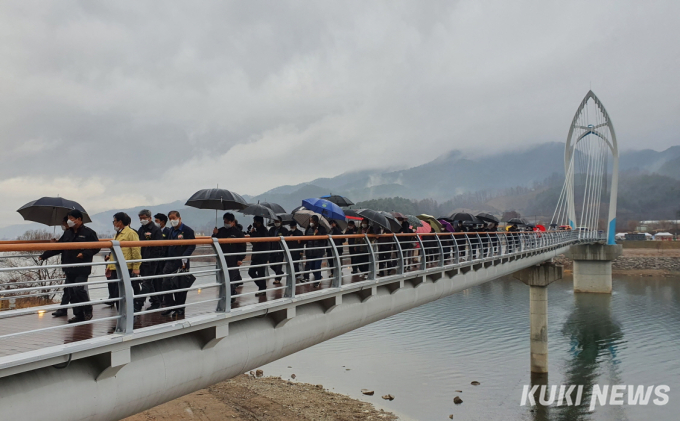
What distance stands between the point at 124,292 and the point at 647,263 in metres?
85.0

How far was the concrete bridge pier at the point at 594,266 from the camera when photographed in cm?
5134

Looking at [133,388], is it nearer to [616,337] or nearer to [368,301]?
[368,301]

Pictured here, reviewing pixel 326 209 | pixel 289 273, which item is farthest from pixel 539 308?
pixel 289 273

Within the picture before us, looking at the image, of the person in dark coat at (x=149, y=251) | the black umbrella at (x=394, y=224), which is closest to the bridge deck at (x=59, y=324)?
the person in dark coat at (x=149, y=251)

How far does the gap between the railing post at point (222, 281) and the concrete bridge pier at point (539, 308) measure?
896 inches

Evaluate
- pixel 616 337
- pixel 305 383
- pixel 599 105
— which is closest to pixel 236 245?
pixel 305 383

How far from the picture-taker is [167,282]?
6836 millimetres

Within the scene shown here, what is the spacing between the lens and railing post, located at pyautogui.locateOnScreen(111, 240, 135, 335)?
5266 millimetres

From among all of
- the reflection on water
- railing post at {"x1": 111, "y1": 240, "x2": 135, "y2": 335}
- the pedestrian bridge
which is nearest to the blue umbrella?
the pedestrian bridge

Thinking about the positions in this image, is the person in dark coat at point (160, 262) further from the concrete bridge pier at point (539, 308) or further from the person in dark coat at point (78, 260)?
the concrete bridge pier at point (539, 308)

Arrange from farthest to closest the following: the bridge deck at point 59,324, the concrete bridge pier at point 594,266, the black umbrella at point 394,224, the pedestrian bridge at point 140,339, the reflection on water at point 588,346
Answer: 1. the concrete bridge pier at point 594,266
2. the reflection on water at point 588,346
3. the black umbrella at point 394,224
4. the bridge deck at point 59,324
5. the pedestrian bridge at point 140,339

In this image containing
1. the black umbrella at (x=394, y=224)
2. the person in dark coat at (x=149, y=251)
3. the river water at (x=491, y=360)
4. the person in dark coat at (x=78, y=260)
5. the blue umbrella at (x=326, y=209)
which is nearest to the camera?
the person in dark coat at (x=78, y=260)

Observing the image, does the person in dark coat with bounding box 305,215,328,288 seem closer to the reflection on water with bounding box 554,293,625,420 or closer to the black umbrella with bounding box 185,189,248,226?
the black umbrella with bounding box 185,189,248,226

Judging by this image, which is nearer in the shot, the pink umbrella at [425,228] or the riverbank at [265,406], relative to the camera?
the pink umbrella at [425,228]
